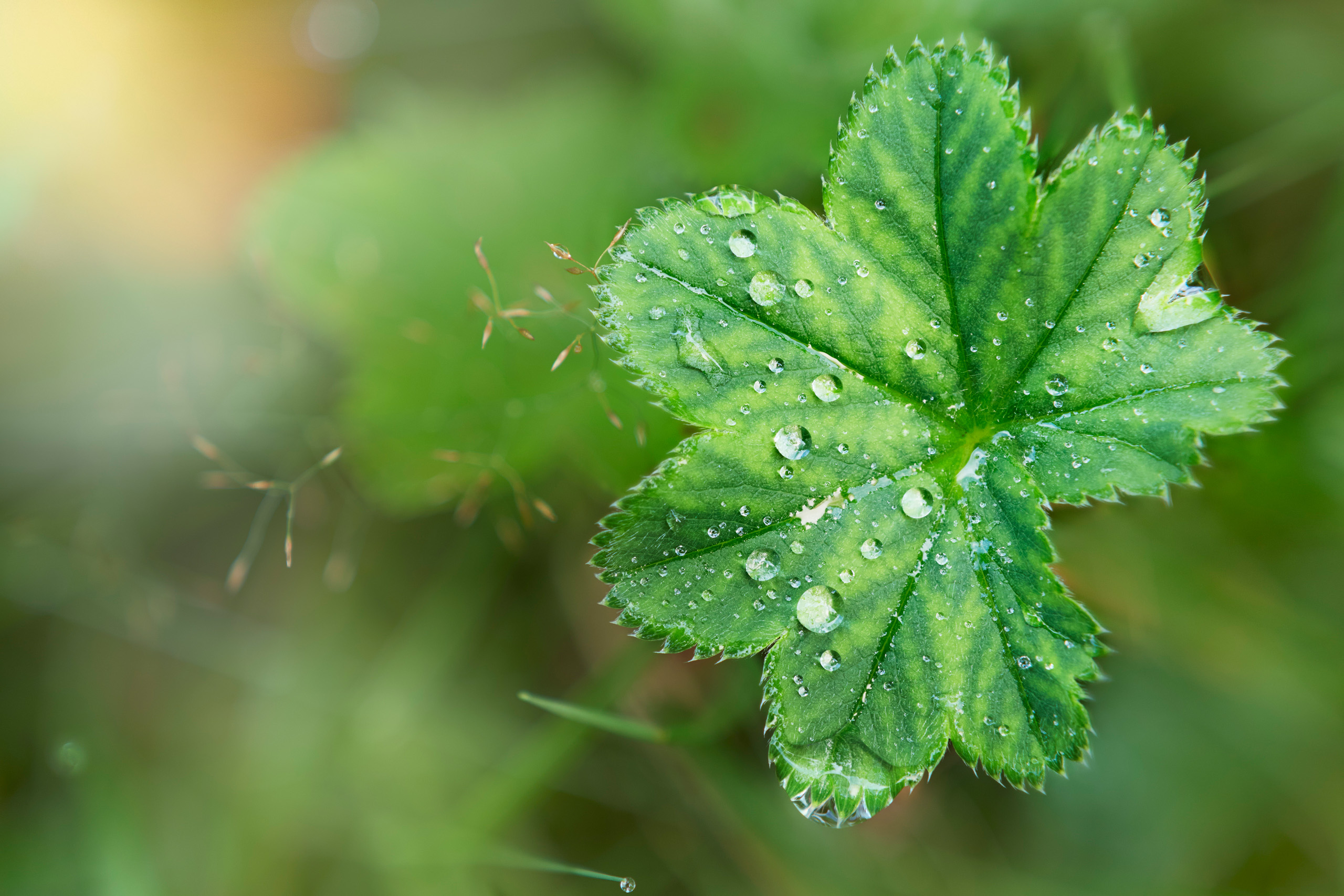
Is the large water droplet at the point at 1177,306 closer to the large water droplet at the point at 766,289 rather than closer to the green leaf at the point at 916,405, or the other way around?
the green leaf at the point at 916,405

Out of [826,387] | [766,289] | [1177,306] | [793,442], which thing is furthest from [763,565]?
[1177,306]

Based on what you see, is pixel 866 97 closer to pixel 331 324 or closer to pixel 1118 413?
pixel 1118 413

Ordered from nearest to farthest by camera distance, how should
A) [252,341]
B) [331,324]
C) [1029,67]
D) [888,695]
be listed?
[888,695] < [1029,67] < [331,324] < [252,341]

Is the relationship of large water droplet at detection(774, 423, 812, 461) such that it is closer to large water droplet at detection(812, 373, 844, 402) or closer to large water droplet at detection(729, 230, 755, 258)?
large water droplet at detection(812, 373, 844, 402)

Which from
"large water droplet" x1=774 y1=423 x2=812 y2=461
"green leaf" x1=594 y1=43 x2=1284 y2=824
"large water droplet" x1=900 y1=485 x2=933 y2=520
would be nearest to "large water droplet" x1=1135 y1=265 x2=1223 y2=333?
"green leaf" x1=594 y1=43 x2=1284 y2=824

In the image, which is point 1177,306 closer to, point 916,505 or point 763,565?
point 916,505

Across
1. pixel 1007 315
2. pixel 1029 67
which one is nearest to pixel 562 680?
pixel 1007 315
